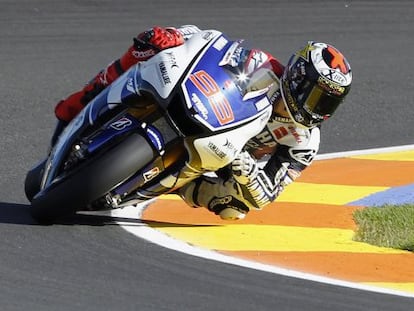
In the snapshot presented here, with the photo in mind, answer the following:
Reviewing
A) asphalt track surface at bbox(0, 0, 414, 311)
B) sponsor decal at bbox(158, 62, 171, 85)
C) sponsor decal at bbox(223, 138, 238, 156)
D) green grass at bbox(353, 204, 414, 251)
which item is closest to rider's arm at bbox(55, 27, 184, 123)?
sponsor decal at bbox(158, 62, 171, 85)

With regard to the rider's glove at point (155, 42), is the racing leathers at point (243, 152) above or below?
below

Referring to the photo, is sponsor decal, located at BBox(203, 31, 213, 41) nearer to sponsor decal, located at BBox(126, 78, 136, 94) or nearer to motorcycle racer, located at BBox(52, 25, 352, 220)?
motorcycle racer, located at BBox(52, 25, 352, 220)

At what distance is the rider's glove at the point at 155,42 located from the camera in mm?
7770

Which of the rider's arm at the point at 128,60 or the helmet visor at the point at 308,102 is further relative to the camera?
the rider's arm at the point at 128,60

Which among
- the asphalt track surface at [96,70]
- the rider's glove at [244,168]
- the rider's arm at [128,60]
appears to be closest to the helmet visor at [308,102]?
the rider's glove at [244,168]

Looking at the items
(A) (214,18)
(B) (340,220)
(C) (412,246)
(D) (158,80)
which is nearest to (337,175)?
(B) (340,220)

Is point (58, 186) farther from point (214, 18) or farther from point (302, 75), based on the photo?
point (214, 18)

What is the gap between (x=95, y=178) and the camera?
7223mm

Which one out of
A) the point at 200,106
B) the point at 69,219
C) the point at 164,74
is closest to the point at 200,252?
the point at 200,106

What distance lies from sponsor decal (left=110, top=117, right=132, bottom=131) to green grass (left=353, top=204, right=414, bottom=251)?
5.27 ft

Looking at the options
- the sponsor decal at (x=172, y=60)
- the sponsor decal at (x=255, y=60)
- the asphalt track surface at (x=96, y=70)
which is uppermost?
the sponsor decal at (x=172, y=60)

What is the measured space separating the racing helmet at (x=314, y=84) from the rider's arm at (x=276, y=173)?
40cm

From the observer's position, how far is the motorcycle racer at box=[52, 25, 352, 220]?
7.46 metres

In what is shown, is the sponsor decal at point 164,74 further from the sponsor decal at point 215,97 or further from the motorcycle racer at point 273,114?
the motorcycle racer at point 273,114
